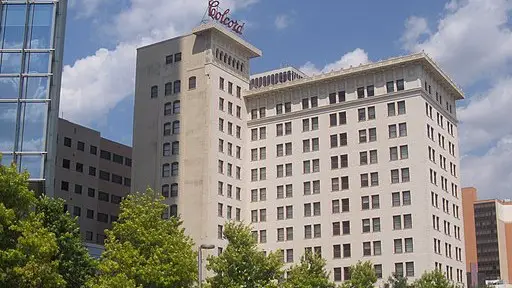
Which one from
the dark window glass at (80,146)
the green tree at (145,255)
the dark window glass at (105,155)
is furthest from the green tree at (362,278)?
the dark window glass at (105,155)

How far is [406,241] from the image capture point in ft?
326

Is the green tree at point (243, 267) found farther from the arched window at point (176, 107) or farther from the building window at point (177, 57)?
the building window at point (177, 57)

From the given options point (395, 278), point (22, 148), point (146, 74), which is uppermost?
point (146, 74)

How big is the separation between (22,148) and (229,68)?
46.1 metres

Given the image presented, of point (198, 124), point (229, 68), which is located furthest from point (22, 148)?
point (229, 68)

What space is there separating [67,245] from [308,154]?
60.5 m

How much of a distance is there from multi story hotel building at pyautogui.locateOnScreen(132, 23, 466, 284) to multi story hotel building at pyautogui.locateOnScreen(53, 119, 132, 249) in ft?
50.8

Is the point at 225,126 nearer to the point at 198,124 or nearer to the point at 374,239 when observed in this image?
the point at 198,124

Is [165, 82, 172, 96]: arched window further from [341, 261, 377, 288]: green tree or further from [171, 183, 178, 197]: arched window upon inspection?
[341, 261, 377, 288]: green tree

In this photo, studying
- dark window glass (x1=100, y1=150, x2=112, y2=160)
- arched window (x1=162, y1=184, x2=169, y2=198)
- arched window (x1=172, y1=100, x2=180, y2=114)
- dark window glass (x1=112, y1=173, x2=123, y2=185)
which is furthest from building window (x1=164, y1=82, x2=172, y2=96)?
dark window glass (x1=112, y1=173, x2=123, y2=185)

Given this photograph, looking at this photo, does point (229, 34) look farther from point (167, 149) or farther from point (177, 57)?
point (167, 149)

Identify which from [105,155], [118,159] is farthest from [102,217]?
[118,159]

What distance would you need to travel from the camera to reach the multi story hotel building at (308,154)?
4008 inches

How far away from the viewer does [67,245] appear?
53188 millimetres
